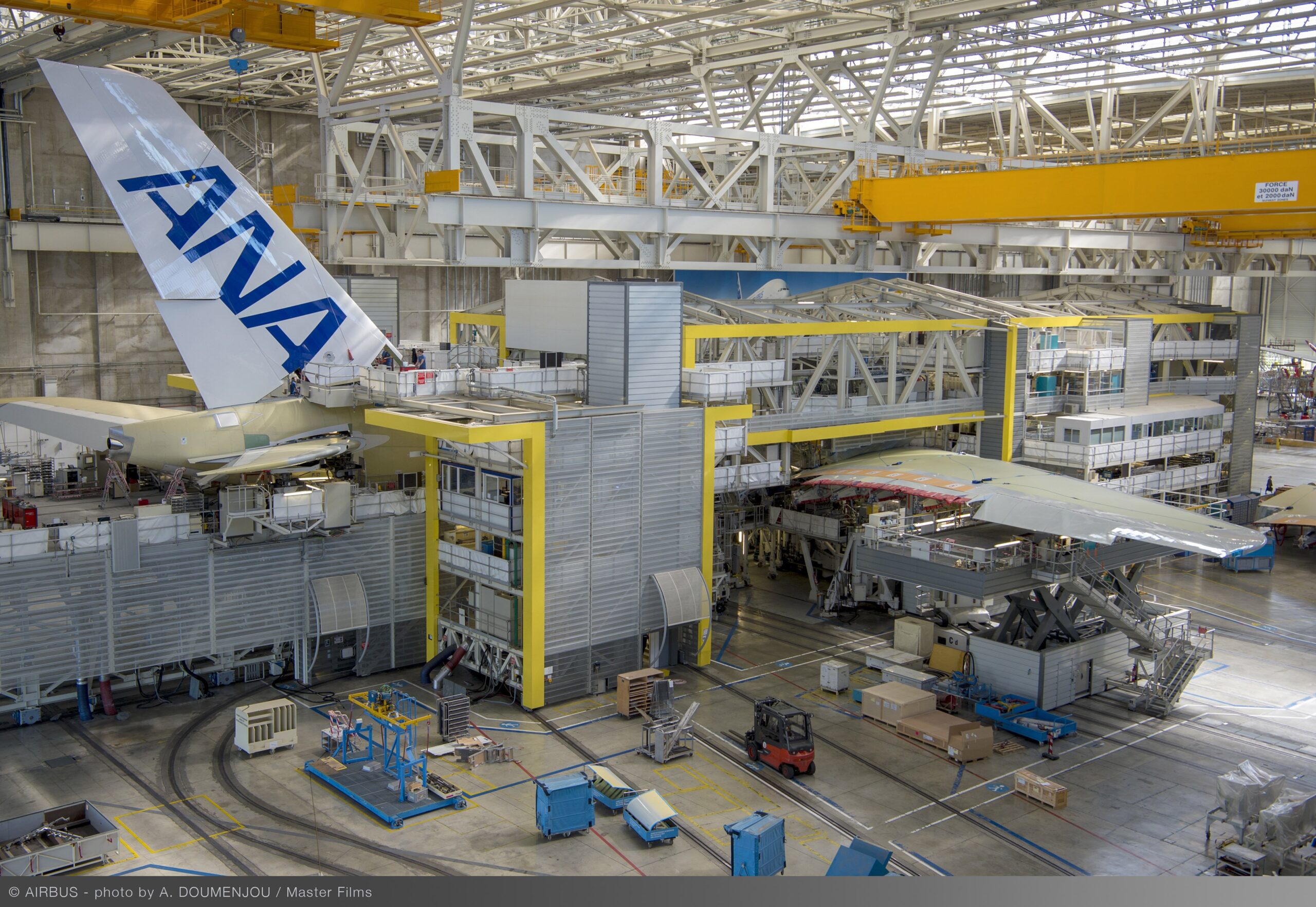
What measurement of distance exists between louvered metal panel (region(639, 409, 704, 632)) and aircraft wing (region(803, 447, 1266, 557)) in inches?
273

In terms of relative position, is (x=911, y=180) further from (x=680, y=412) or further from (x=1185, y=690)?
(x=1185, y=690)

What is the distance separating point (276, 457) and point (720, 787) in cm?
1501

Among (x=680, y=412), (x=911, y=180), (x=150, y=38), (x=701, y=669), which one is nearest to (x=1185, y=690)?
(x=701, y=669)

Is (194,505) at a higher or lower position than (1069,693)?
higher

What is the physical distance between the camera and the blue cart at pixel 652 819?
76.2 ft

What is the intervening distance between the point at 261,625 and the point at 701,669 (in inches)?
508

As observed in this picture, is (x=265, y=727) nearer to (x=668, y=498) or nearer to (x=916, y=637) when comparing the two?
(x=668, y=498)

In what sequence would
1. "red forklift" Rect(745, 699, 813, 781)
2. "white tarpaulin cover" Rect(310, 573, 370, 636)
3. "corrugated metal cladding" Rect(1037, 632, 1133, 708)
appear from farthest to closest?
"white tarpaulin cover" Rect(310, 573, 370, 636) < "corrugated metal cladding" Rect(1037, 632, 1133, 708) < "red forklift" Rect(745, 699, 813, 781)

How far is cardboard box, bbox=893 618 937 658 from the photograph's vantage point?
117ft

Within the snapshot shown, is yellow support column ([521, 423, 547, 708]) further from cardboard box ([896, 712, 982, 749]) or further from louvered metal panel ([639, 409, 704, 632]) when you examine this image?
cardboard box ([896, 712, 982, 749])

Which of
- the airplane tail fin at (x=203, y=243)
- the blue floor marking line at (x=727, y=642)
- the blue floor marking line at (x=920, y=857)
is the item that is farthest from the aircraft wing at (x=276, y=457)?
the blue floor marking line at (x=920, y=857)

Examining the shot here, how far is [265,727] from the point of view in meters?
27.7

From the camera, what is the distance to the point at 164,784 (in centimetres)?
2608

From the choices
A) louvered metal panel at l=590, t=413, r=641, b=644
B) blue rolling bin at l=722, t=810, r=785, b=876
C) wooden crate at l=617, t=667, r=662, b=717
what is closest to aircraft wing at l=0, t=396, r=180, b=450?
louvered metal panel at l=590, t=413, r=641, b=644
